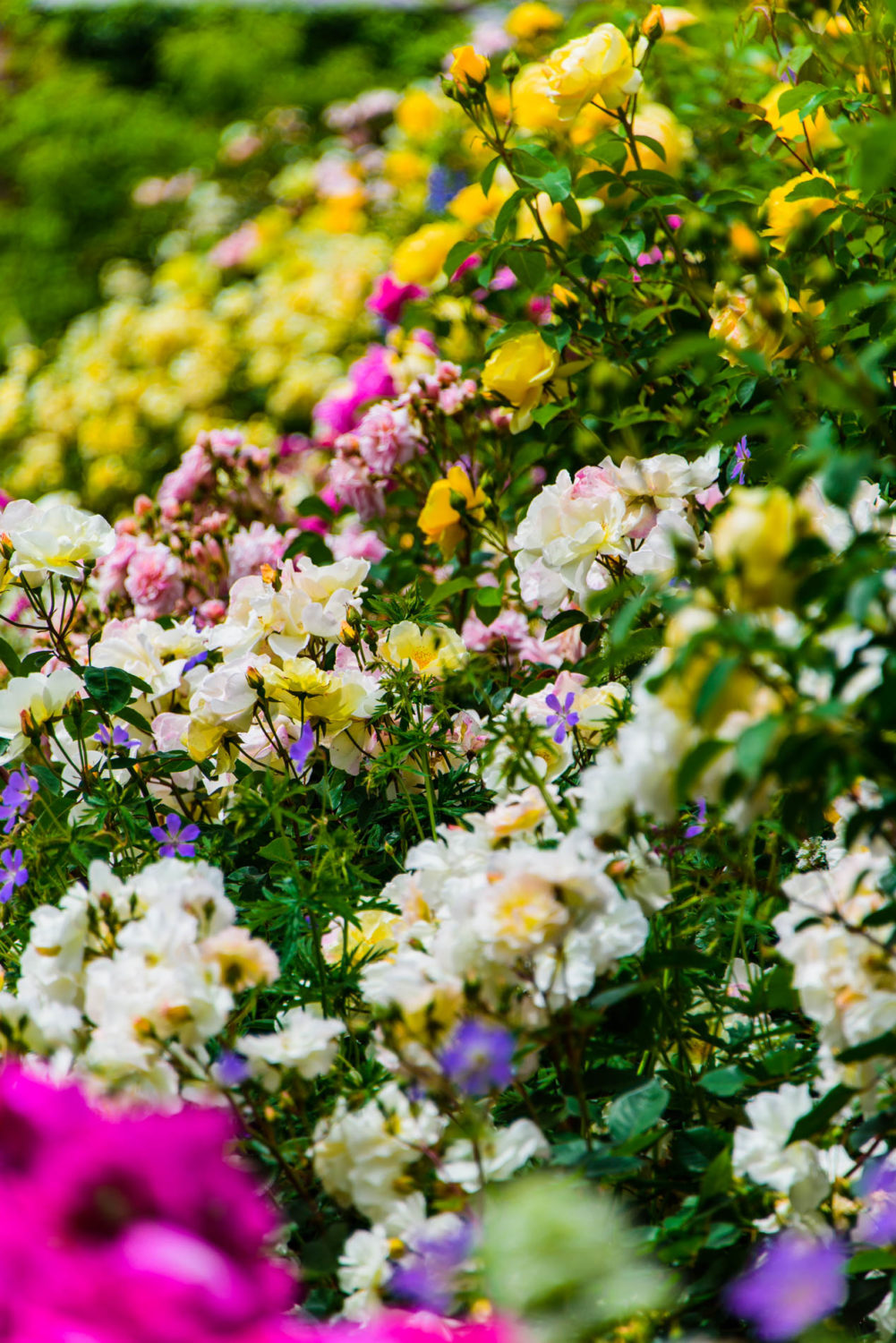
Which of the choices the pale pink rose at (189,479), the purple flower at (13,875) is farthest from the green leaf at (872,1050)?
the pale pink rose at (189,479)

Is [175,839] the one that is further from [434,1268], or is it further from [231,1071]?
[434,1268]

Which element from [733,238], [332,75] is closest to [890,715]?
[733,238]

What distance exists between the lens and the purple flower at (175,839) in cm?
117

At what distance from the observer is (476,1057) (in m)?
0.81

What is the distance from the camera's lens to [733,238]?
0.83 metres

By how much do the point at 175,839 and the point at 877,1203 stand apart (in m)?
0.69

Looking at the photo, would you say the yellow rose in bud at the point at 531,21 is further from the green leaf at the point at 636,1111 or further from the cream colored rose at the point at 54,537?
the green leaf at the point at 636,1111

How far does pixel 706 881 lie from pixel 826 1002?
0.46m

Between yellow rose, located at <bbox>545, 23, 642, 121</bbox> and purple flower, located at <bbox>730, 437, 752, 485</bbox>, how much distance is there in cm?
45

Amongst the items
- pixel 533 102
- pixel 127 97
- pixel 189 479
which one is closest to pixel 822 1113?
pixel 533 102

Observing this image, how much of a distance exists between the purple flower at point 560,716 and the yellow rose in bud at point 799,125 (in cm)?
88

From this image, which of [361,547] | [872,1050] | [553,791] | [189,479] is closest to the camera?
[872,1050]

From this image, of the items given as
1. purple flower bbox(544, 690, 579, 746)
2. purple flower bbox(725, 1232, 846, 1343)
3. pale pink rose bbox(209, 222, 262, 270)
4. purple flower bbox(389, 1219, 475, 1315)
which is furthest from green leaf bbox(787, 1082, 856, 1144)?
pale pink rose bbox(209, 222, 262, 270)

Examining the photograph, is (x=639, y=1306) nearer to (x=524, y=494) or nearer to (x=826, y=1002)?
(x=826, y=1002)
